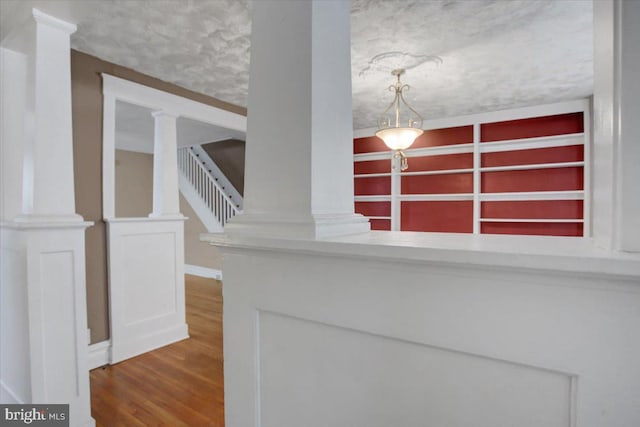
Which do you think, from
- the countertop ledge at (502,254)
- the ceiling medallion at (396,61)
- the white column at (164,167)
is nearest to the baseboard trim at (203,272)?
the white column at (164,167)

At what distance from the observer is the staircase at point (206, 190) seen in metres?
5.48

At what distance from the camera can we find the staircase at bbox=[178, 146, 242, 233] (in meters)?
5.48

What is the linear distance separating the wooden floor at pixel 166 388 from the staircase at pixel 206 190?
8.70 feet

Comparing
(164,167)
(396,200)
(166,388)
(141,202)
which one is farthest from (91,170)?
(396,200)

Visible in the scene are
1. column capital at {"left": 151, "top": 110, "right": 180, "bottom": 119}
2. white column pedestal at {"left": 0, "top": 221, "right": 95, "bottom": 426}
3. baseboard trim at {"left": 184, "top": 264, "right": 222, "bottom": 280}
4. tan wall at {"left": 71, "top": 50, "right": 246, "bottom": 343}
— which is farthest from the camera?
baseboard trim at {"left": 184, "top": 264, "right": 222, "bottom": 280}

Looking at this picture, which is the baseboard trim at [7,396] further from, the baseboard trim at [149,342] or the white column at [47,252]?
the baseboard trim at [149,342]

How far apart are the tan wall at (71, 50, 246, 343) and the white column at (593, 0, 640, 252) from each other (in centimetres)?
304

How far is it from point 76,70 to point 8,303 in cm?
173

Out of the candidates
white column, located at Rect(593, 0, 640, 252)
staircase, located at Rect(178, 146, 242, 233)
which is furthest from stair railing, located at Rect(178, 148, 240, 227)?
white column, located at Rect(593, 0, 640, 252)

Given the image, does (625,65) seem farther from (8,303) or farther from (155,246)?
(155,246)

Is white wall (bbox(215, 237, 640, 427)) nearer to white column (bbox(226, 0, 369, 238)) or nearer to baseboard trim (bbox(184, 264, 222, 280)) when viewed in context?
white column (bbox(226, 0, 369, 238))

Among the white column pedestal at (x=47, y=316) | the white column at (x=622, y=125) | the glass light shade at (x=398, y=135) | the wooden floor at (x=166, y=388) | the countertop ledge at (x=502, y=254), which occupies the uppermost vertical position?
the glass light shade at (x=398, y=135)

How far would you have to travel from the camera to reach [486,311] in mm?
562

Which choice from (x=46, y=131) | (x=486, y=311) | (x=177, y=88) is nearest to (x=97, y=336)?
(x=46, y=131)
